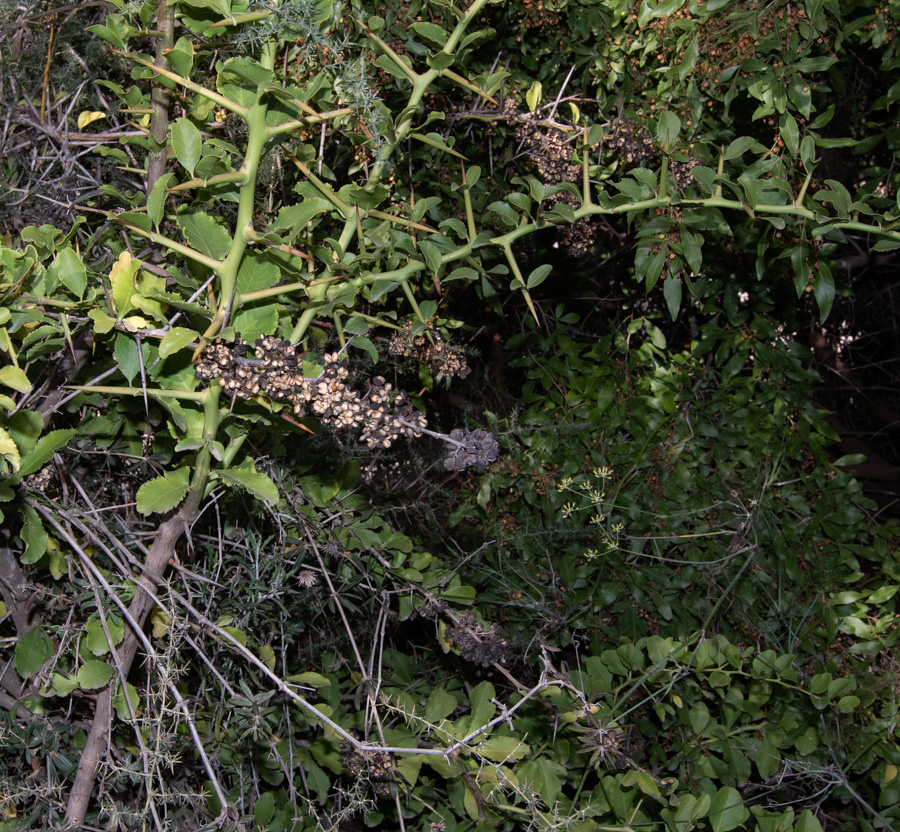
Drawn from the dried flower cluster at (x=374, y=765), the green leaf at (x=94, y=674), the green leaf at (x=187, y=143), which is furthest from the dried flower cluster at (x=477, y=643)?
the green leaf at (x=187, y=143)

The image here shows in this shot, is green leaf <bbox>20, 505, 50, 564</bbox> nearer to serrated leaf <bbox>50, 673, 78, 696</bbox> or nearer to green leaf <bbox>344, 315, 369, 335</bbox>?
serrated leaf <bbox>50, 673, 78, 696</bbox>

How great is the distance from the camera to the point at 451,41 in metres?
0.70

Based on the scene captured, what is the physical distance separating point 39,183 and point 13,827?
0.77m

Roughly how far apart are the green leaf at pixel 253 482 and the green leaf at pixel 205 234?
0.20 m

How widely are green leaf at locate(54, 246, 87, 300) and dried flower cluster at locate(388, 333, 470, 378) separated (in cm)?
39

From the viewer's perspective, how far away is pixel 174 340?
23.3 inches

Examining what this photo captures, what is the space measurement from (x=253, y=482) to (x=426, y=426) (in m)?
0.42

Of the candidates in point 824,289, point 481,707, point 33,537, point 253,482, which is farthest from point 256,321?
point 824,289

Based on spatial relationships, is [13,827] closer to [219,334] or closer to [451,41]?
[219,334]

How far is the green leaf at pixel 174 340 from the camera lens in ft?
1.93

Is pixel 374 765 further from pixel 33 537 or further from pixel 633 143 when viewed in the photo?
pixel 633 143

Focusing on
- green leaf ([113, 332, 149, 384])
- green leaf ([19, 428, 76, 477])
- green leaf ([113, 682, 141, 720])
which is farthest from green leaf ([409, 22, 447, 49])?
green leaf ([113, 682, 141, 720])

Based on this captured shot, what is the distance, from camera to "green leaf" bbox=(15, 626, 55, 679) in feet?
2.56

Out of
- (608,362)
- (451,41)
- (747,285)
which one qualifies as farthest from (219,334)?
(747,285)
